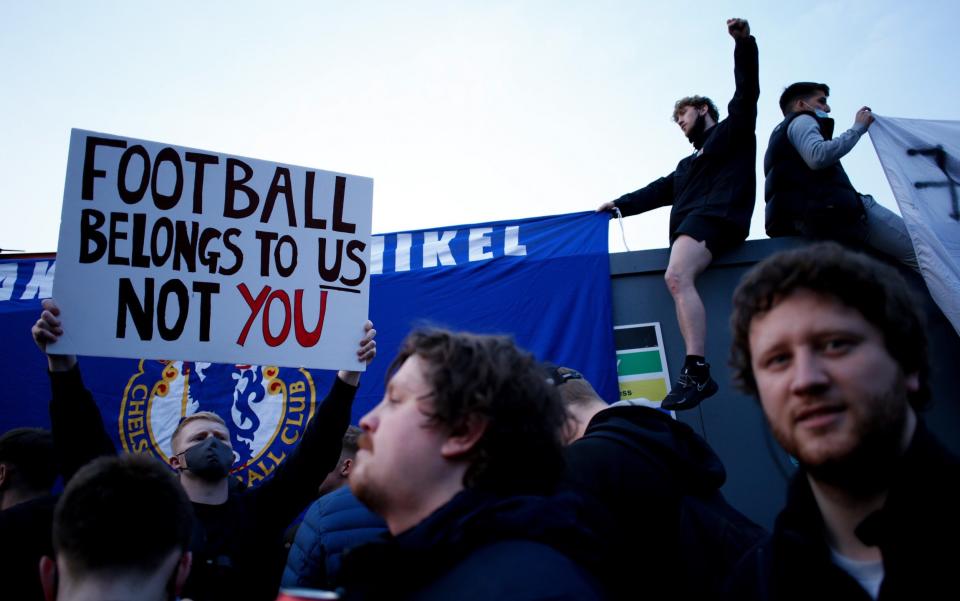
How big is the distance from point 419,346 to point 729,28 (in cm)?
342

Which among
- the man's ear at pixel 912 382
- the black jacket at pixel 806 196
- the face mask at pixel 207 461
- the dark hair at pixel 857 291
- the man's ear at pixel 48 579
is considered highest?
the black jacket at pixel 806 196

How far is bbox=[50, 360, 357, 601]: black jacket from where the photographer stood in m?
2.57

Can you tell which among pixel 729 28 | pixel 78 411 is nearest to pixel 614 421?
pixel 78 411

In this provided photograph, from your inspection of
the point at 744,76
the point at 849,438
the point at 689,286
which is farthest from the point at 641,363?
the point at 849,438

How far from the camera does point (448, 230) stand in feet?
18.2

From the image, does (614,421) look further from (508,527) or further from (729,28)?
(729,28)

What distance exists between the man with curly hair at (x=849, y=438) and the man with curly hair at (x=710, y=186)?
2.59 m

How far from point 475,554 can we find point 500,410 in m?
0.42

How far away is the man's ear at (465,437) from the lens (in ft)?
5.44

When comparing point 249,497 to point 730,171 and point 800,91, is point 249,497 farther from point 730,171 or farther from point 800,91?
point 800,91

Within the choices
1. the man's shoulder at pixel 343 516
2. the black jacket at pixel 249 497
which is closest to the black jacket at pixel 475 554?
the black jacket at pixel 249 497

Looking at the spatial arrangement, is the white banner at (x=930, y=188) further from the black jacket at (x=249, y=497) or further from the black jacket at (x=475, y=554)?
the black jacket at (x=475, y=554)

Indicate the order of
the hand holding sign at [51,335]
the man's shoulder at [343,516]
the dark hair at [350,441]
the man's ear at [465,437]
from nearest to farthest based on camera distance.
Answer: the man's ear at [465,437] < the hand holding sign at [51,335] < the man's shoulder at [343,516] < the dark hair at [350,441]

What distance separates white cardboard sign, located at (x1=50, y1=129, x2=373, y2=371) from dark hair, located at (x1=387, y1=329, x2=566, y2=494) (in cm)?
148
